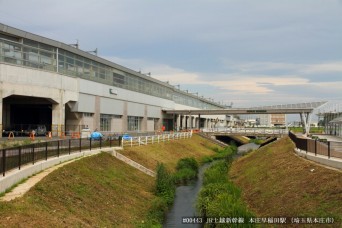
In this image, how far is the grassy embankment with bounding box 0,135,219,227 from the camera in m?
12.2

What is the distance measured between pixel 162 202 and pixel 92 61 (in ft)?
139

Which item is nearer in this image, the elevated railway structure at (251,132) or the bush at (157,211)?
the bush at (157,211)

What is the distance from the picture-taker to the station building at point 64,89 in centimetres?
4384

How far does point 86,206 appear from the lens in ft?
54.7

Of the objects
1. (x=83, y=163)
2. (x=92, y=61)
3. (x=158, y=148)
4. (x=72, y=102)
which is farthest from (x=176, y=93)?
(x=83, y=163)

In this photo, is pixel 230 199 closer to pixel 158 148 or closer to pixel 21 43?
pixel 158 148

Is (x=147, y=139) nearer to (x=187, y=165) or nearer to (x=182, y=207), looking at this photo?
(x=187, y=165)

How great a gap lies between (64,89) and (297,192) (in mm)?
40133

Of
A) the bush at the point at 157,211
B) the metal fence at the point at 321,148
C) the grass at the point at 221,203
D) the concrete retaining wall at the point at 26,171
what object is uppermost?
the metal fence at the point at 321,148

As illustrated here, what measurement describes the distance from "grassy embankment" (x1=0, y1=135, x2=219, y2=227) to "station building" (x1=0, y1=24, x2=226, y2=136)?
68.3 ft

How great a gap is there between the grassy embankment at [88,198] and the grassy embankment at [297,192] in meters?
5.95

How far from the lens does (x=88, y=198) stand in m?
17.9

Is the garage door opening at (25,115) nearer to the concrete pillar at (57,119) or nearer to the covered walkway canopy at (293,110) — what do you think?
the concrete pillar at (57,119)

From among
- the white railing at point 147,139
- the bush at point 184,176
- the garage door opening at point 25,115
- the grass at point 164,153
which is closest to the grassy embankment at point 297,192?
the bush at point 184,176
